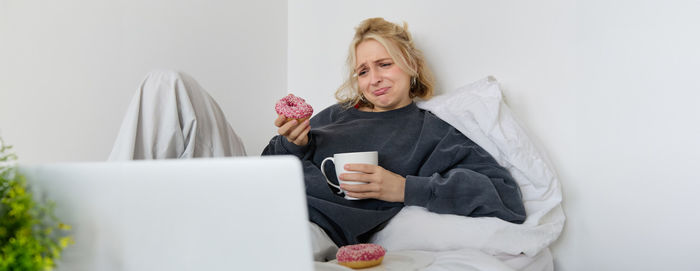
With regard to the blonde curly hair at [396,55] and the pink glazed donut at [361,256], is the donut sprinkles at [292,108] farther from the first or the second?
the pink glazed donut at [361,256]

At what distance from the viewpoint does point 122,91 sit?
2035 mm

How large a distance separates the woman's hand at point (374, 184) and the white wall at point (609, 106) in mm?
549

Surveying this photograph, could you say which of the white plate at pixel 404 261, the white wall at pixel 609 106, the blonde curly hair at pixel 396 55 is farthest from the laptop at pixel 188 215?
the blonde curly hair at pixel 396 55

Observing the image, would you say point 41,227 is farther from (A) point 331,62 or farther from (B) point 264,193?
(A) point 331,62

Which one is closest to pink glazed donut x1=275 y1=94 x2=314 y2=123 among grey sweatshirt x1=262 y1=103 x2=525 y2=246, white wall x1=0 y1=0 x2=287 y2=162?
grey sweatshirt x1=262 y1=103 x2=525 y2=246

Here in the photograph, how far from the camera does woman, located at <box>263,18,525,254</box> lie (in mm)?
1470

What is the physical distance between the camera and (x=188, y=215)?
471 mm

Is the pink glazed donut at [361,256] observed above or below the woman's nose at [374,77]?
below

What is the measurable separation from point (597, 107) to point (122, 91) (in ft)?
5.68

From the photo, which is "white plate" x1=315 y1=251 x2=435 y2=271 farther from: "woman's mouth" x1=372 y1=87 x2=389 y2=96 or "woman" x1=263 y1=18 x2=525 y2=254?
"woman's mouth" x1=372 y1=87 x2=389 y2=96

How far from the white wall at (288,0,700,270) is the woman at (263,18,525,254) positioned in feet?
0.84

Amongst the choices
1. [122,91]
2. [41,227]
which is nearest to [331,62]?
[122,91]

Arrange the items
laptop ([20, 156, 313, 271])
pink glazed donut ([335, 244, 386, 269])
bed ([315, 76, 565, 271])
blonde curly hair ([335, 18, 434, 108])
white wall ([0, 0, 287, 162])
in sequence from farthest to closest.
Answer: blonde curly hair ([335, 18, 434, 108]) → white wall ([0, 0, 287, 162]) → bed ([315, 76, 565, 271]) → pink glazed donut ([335, 244, 386, 269]) → laptop ([20, 156, 313, 271])

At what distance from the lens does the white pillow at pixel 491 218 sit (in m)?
1.41
